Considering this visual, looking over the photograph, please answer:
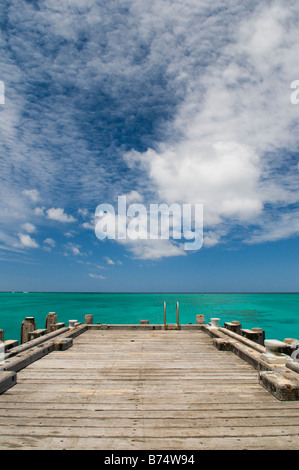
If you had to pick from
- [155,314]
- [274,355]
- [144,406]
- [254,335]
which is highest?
[274,355]

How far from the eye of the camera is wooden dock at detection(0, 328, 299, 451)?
378 cm

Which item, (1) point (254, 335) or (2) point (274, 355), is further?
(1) point (254, 335)

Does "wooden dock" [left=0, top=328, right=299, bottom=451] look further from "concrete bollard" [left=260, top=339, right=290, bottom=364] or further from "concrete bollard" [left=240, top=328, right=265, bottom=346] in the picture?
"concrete bollard" [left=240, top=328, right=265, bottom=346]

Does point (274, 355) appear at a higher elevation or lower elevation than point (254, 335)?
higher

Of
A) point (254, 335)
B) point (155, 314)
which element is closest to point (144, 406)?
point (254, 335)

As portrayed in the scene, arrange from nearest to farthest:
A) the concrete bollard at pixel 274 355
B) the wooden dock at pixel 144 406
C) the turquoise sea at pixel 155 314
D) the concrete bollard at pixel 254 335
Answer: the wooden dock at pixel 144 406 < the concrete bollard at pixel 274 355 < the concrete bollard at pixel 254 335 < the turquoise sea at pixel 155 314

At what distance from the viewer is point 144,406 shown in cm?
480

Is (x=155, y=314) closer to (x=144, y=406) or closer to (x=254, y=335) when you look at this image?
(x=254, y=335)

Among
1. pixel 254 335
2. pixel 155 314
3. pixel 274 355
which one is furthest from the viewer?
pixel 155 314

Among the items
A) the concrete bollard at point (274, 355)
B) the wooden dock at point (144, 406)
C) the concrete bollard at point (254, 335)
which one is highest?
the concrete bollard at point (274, 355)

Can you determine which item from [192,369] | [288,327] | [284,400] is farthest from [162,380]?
[288,327]

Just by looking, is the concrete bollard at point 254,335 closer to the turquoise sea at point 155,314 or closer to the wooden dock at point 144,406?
the wooden dock at point 144,406

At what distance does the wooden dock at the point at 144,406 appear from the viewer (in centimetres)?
378

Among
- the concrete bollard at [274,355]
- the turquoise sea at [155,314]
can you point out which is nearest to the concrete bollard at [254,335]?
the concrete bollard at [274,355]
